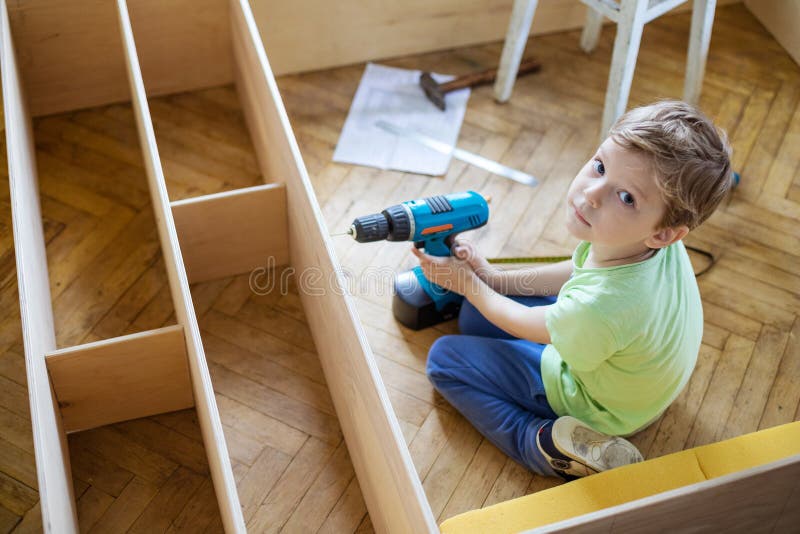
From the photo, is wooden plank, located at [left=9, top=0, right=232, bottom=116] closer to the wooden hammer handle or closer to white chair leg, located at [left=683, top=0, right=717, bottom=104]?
the wooden hammer handle

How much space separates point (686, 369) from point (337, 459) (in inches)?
28.5

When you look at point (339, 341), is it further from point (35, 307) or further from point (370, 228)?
point (35, 307)

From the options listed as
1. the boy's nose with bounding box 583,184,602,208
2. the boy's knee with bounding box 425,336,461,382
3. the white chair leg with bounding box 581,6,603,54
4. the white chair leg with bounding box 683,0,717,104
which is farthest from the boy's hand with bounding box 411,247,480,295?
the white chair leg with bounding box 581,6,603,54

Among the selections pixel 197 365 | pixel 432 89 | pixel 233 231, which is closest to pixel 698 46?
pixel 432 89

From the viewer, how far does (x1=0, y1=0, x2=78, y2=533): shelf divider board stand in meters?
1.35

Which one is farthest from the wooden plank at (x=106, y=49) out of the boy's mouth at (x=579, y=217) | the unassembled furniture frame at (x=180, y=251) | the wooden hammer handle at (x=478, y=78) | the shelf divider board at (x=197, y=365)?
the boy's mouth at (x=579, y=217)

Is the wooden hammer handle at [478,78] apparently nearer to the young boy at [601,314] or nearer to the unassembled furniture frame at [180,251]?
the unassembled furniture frame at [180,251]

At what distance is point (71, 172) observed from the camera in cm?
230

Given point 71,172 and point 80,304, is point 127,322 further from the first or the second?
point 71,172

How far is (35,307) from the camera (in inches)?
64.4

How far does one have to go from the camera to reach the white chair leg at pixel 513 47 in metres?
2.43

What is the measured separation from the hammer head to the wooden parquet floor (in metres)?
0.10

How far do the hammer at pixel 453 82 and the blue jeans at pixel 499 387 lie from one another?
3.10 feet

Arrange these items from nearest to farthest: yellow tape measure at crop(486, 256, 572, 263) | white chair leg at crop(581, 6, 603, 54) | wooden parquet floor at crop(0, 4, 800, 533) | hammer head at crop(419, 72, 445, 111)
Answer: wooden parquet floor at crop(0, 4, 800, 533)
yellow tape measure at crop(486, 256, 572, 263)
hammer head at crop(419, 72, 445, 111)
white chair leg at crop(581, 6, 603, 54)
